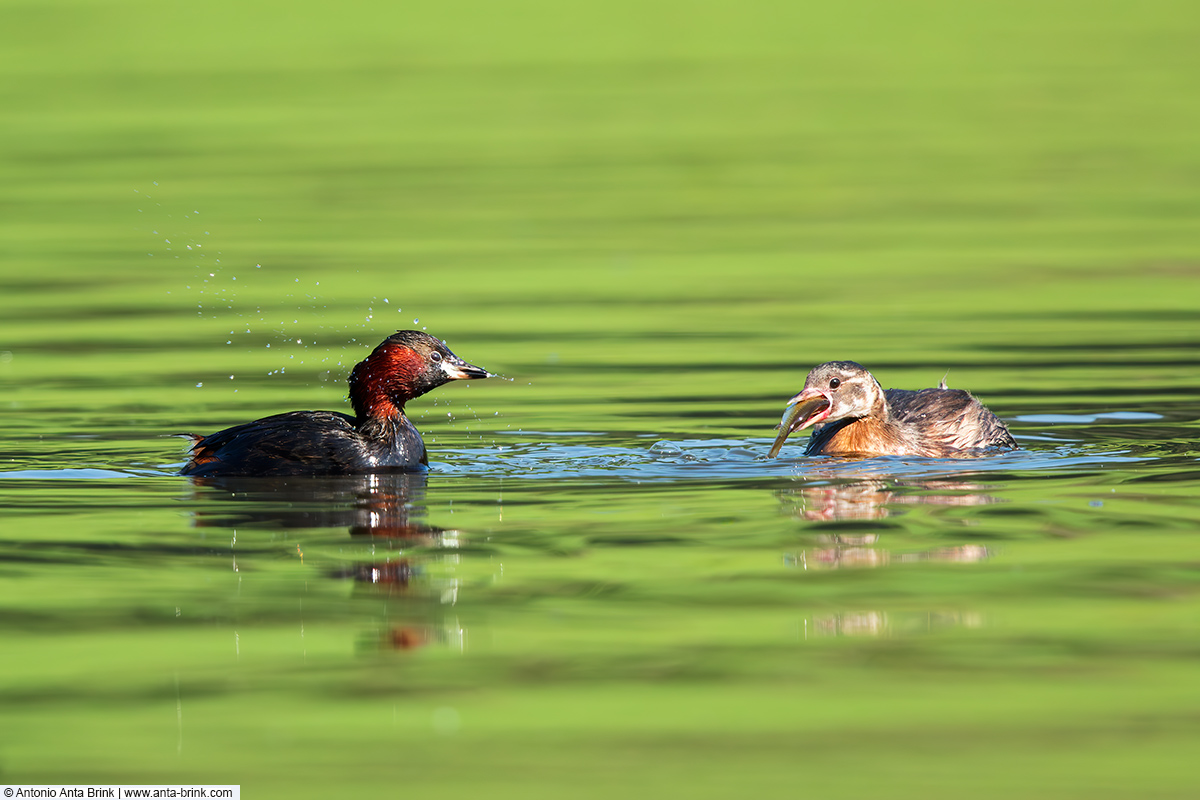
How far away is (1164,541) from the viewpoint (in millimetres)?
9430

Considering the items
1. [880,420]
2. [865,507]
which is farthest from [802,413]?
[865,507]

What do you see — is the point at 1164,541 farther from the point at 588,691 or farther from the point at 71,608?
the point at 71,608

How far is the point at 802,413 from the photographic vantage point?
504 inches

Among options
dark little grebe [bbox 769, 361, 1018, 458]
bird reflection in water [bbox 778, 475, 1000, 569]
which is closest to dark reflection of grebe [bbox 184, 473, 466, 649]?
bird reflection in water [bbox 778, 475, 1000, 569]

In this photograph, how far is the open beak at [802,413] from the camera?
1224 centimetres

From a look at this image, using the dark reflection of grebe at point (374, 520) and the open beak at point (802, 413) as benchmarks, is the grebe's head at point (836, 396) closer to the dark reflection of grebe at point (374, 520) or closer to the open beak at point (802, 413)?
the open beak at point (802, 413)

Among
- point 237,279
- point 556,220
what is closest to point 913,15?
point 556,220

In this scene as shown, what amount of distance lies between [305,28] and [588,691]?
5113 centimetres

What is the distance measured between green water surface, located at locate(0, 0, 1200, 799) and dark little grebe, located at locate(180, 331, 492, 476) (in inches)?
9.3

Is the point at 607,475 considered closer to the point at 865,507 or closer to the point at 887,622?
the point at 865,507

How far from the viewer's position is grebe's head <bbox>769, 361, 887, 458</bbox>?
12.5m

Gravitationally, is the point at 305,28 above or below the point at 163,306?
above

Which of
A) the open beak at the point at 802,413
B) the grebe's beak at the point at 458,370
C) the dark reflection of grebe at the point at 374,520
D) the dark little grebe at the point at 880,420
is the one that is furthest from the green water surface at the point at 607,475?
the grebe's beak at the point at 458,370

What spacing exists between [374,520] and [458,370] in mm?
2211
